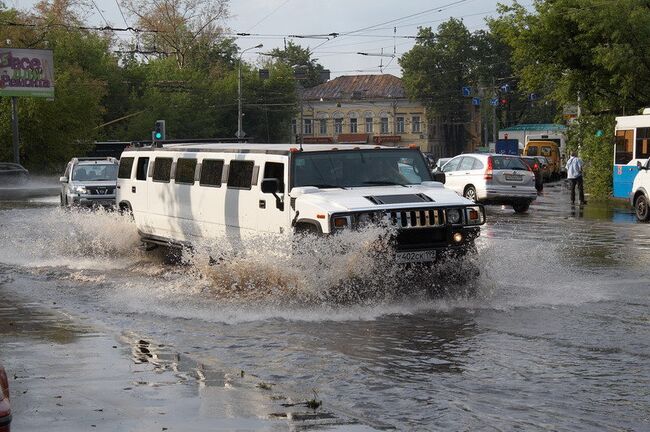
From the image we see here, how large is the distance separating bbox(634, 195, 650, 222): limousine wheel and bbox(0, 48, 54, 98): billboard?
42415mm

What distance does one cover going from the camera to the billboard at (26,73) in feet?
200

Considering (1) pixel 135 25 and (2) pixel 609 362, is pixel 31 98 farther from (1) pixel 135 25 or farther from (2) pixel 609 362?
(2) pixel 609 362

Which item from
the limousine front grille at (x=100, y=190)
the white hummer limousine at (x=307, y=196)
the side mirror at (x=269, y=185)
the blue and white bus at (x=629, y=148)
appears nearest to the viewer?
the white hummer limousine at (x=307, y=196)

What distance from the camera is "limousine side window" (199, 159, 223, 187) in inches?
604

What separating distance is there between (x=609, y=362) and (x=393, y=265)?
3432mm

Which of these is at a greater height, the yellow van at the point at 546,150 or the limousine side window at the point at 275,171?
the limousine side window at the point at 275,171

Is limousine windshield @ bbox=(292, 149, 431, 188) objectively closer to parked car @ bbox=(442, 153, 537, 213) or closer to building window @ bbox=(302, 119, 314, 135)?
parked car @ bbox=(442, 153, 537, 213)

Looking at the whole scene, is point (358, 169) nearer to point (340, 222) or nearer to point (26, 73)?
point (340, 222)

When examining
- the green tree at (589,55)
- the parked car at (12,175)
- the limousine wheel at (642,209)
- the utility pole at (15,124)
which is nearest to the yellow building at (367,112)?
the utility pole at (15,124)

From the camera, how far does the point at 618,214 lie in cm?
2967

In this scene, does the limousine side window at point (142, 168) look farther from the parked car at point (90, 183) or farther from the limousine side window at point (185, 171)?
the parked car at point (90, 183)

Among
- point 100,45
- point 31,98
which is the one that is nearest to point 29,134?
point 31,98

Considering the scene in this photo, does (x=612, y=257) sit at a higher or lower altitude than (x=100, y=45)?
lower

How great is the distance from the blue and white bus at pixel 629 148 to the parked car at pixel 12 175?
35.2 meters
